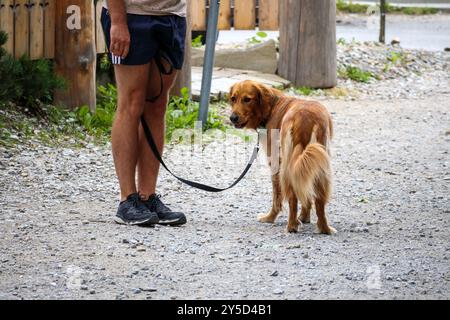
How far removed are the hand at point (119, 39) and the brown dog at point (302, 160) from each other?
1.12 m

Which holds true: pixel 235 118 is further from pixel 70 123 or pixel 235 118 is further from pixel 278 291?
pixel 70 123

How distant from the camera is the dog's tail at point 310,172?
5.60 m

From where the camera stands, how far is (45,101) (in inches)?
349

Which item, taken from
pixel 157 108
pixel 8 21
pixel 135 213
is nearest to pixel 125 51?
pixel 157 108

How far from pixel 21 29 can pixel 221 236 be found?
11.9 ft

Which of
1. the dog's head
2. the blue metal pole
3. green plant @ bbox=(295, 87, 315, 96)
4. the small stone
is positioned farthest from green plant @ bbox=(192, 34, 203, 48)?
the small stone

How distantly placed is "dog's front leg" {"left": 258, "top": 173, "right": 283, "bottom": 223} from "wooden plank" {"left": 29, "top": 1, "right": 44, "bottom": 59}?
332cm

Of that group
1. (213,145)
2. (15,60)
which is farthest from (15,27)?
(213,145)

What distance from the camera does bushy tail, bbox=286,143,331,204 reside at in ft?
18.4

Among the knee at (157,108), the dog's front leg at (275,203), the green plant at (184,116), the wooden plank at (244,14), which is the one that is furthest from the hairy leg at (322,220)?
the wooden plank at (244,14)

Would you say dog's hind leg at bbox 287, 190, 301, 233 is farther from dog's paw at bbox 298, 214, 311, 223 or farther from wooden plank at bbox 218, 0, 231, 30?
wooden plank at bbox 218, 0, 231, 30

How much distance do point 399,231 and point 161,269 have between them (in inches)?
68.0

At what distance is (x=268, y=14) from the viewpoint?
12125 millimetres

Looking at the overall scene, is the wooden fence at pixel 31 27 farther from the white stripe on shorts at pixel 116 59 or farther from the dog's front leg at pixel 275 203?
the dog's front leg at pixel 275 203
